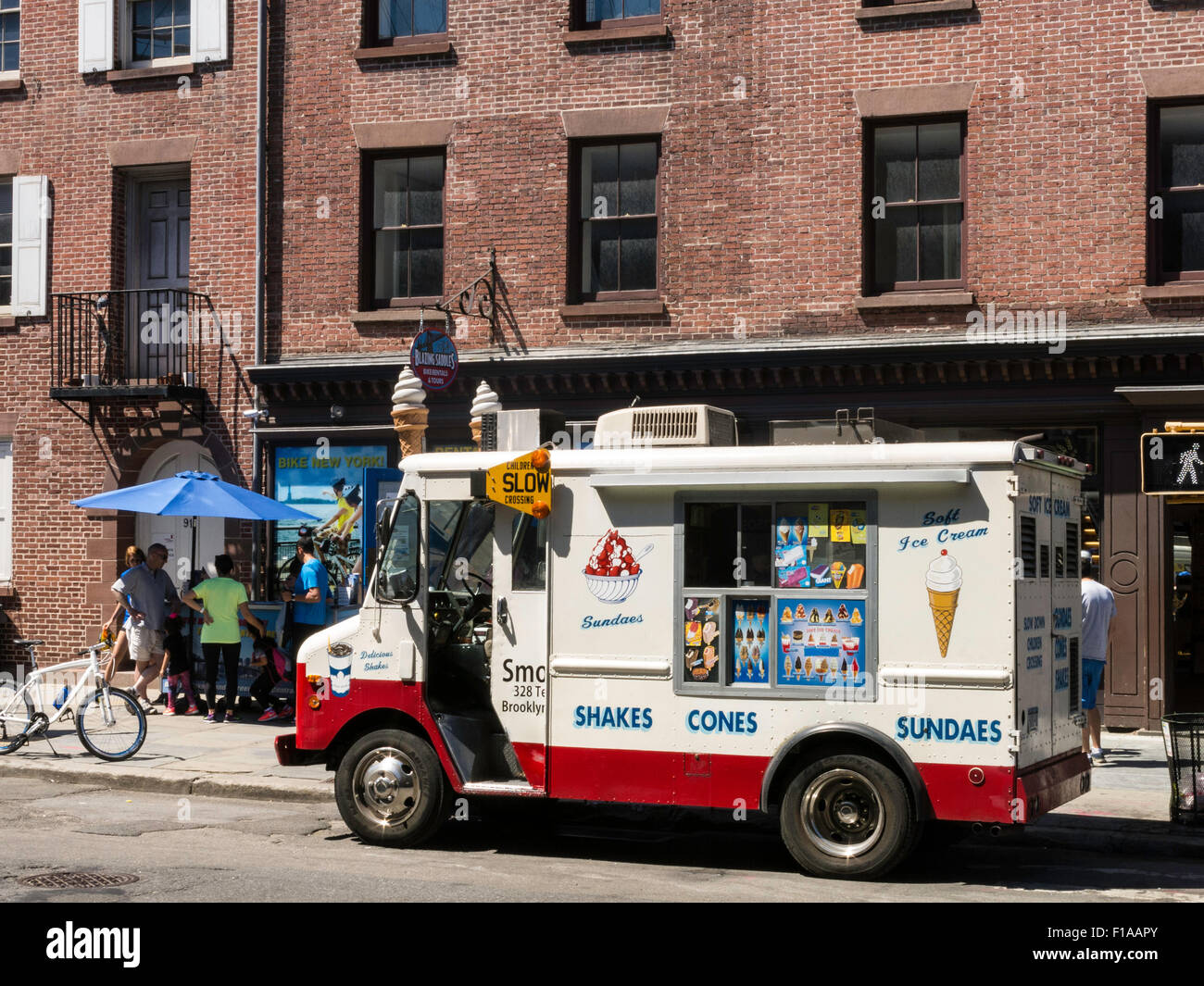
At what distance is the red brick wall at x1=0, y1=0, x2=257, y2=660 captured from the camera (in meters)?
18.7

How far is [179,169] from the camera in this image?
19234 millimetres

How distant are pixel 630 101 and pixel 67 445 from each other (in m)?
8.42

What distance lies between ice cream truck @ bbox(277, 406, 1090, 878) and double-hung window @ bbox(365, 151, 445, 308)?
8379 millimetres

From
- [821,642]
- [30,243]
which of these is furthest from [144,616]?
[821,642]

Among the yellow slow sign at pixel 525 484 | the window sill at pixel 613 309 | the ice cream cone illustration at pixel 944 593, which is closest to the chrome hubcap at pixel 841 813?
the ice cream cone illustration at pixel 944 593

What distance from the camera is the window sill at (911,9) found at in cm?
1591

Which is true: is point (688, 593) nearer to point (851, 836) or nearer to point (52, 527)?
point (851, 836)

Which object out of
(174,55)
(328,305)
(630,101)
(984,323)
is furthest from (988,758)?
(174,55)

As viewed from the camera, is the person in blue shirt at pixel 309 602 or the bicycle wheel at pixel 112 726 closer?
the bicycle wheel at pixel 112 726

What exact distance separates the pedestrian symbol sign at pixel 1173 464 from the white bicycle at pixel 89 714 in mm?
9668

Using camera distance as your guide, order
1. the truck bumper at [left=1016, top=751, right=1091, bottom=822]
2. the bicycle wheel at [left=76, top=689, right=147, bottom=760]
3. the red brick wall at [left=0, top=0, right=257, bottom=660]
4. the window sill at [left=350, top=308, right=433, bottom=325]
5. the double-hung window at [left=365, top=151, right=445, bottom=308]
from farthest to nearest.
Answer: the red brick wall at [left=0, top=0, right=257, bottom=660] < the double-hung window at [left=365, top=151, right=445, bottom=308] < the window sill at [left=350, top=308, right=433, bottom=325] < the bicycle wheel at [left=76, top=689, right=147, bottom=760] < the truck bumper at [left=1016, top=751, right=1091, bottom=822]

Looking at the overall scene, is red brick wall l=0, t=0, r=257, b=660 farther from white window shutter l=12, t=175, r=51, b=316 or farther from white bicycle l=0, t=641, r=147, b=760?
white bicycle l=0, t=641, r=147, b=760

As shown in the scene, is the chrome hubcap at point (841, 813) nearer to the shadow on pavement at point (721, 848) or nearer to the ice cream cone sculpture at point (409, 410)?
the shadow on pavement at point (721, 848)

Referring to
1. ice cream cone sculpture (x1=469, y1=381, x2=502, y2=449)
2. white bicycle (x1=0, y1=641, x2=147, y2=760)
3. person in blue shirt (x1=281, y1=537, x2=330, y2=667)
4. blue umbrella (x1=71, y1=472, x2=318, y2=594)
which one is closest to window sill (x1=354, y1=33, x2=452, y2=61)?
blue umbrella (x1=71, y1=472, x2=318, y2=594)
